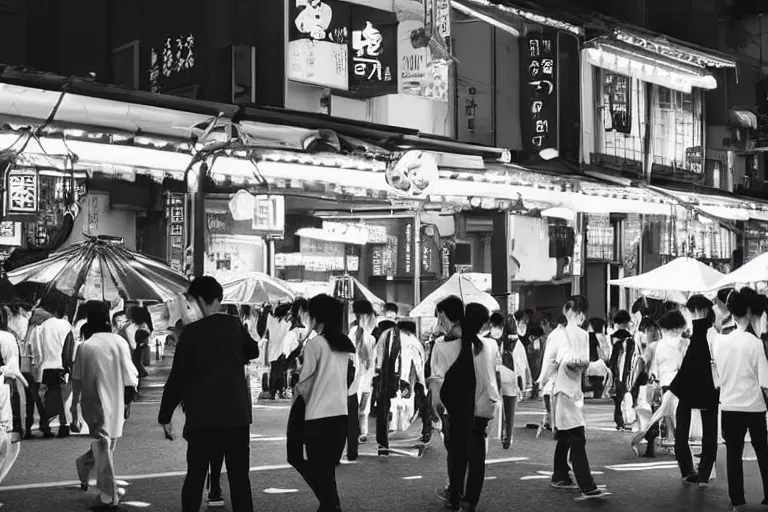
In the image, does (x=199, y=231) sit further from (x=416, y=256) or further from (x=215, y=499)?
(x=215, y=499)

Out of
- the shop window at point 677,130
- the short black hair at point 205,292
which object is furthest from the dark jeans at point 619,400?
the shop window at point 677,130

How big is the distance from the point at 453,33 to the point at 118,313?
1173cm

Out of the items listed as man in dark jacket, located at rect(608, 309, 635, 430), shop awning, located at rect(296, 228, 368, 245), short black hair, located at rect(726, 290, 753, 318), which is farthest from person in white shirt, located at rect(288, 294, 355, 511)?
shop awning, located at rect(296, 228, 368, 245)

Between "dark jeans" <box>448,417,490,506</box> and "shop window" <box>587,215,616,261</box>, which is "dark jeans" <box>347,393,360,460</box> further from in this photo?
"shop window" <box>587,215,616,261</box>

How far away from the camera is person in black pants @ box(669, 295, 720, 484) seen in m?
12.6

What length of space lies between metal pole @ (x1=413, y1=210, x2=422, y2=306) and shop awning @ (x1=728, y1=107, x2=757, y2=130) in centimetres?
1601

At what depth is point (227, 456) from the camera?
8.56 m

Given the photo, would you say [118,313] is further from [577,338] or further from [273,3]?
[577,338]

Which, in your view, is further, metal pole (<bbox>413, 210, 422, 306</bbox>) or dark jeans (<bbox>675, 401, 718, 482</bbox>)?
metal pole (<bbox>413, 210, 422, 306</bbox>)

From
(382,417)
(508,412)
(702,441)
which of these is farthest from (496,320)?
(702,441)

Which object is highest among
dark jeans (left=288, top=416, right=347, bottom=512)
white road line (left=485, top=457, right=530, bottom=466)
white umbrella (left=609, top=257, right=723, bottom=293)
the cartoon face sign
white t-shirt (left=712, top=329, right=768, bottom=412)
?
the cartoon face sign

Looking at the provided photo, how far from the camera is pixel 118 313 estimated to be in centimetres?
2236

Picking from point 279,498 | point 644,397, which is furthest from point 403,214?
point 279,498

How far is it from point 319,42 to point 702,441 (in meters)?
13.9
